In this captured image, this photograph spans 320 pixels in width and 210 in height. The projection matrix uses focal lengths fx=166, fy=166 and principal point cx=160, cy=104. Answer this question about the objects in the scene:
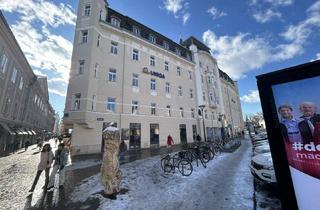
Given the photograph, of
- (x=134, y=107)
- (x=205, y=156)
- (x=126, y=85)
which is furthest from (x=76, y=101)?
(x=205, y=156)

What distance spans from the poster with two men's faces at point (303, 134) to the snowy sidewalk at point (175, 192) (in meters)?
3.34

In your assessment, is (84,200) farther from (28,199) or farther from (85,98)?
(85,98)

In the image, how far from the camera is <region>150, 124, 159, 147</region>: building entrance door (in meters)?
22.7

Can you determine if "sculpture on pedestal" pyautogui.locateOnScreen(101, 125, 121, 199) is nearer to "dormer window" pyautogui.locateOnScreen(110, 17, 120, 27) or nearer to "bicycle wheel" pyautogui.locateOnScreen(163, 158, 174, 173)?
"bicycle wheel" pyautogui.locateOnScreen(163, 158, 174, 173)

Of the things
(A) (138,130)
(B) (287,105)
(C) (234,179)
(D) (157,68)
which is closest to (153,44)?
(D) (157,68)

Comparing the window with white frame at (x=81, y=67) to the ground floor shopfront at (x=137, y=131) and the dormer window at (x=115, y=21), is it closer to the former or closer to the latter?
the ground floor shopfront at (x=137, y=131)

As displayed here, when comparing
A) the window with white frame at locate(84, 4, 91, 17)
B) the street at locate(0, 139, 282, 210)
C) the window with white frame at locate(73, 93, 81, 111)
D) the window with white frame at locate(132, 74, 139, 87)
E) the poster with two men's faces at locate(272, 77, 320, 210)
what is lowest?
the street at locate(0, 139, 282, 210)

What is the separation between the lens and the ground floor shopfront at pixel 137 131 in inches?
680

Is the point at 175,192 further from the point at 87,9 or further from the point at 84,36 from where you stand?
the point at 87,9

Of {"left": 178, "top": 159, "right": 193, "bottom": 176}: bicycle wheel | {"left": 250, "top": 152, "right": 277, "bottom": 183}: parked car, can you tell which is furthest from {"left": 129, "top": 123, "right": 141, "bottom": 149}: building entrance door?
{"left": 250, "top": 152, "right": 277, "bottom": 183}: parked car

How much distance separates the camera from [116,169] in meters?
6.30

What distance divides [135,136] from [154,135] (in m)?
3.06

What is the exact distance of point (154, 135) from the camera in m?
23.0

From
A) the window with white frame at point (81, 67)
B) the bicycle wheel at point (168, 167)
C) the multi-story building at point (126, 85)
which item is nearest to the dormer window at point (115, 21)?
the multi-story building at point (126, 85)
